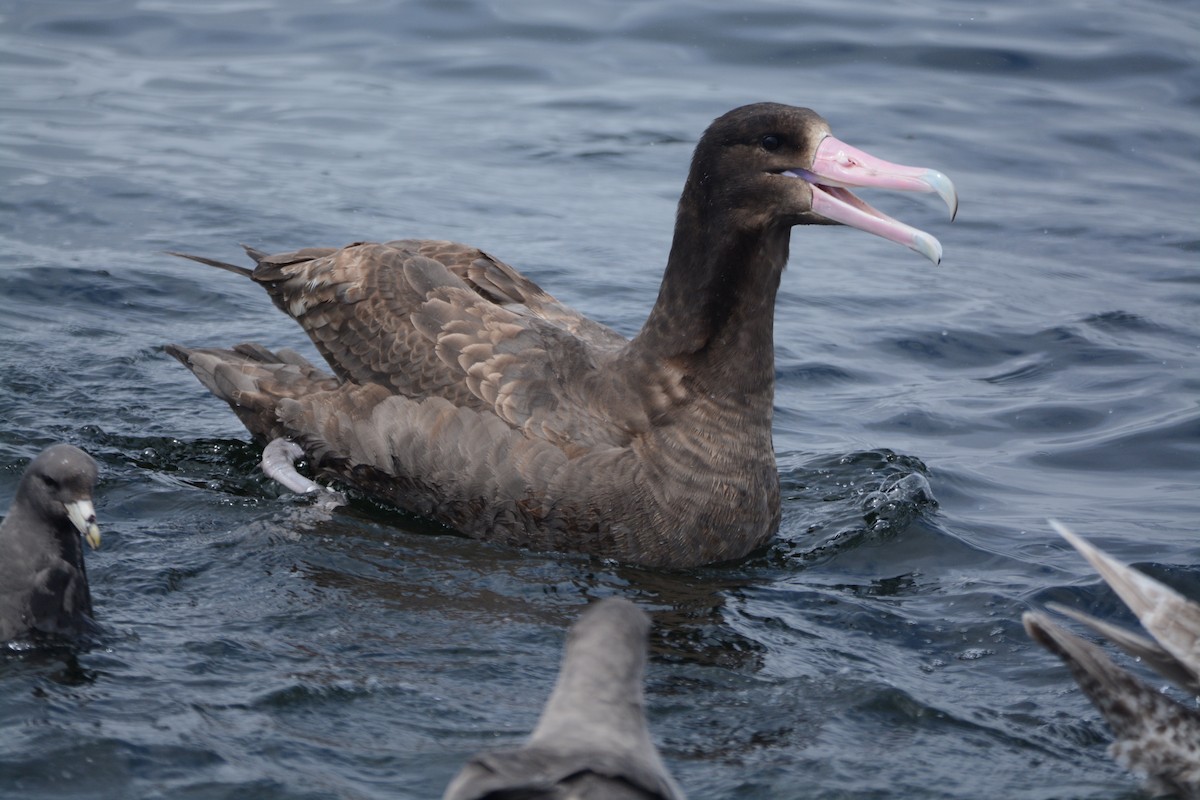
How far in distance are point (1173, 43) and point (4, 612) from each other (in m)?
14.3

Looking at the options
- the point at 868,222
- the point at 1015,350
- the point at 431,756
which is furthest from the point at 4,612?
the point at 1015,350

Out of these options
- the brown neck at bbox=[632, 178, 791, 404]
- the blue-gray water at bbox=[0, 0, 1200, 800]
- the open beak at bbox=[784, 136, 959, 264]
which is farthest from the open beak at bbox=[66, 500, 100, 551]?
Result: the open beak at bbox=[784, 136, 959, 264]

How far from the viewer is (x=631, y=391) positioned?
677 cm

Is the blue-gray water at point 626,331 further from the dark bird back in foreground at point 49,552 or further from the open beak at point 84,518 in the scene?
the open beak at point 84,518

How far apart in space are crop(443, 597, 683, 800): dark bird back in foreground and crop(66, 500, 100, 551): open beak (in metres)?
1.66

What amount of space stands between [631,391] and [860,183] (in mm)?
1276

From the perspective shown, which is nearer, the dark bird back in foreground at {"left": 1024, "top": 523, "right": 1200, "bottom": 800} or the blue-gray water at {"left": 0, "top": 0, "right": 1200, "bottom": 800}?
the dark bird back in foreground at {"left": 1024, "top": 523, "right": 1200, "bottom": 800}

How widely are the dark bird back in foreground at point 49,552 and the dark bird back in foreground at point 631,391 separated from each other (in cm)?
162

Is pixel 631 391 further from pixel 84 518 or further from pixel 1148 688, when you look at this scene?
pixel 1148 688

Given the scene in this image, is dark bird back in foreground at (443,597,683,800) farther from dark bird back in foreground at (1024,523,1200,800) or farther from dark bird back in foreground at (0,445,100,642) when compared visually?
dark bird back in foreground at (0,445,100,642)

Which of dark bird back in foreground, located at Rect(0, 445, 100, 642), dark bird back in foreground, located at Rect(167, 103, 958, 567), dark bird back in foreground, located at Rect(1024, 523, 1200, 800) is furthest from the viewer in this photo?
dark bird back in foreground, located at Rect(167, 103, 958, 567)

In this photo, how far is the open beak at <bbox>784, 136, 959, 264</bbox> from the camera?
6164mm

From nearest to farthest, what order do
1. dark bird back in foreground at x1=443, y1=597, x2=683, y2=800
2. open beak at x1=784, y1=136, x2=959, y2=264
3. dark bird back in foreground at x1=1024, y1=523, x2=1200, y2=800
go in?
dark bird back in foreground at x1=443, y1=597, x2=683, y2=800, dark bird back in foreground at x1=1024, y1=523, x2=1200, y2=800, open beak at x1=784, y1=136, x2=959, y2=264

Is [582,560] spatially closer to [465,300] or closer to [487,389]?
[487,389]
